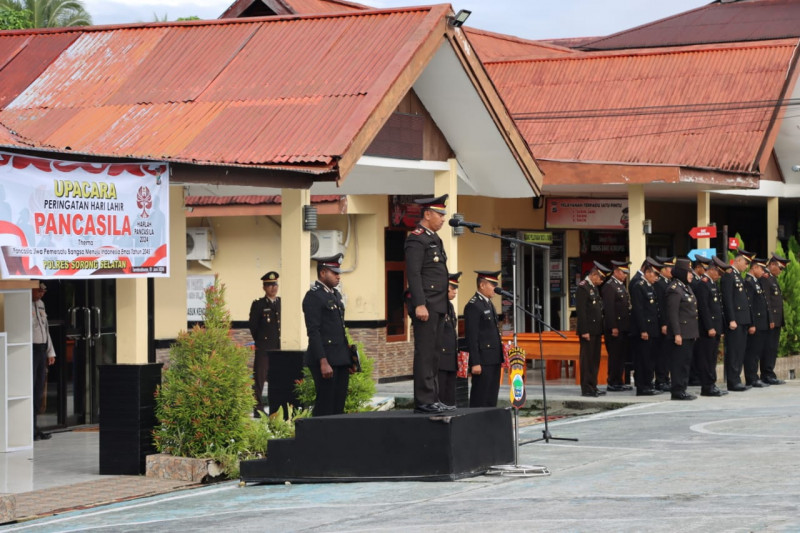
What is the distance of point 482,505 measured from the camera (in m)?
10.3

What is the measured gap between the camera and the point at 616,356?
21.0 meters

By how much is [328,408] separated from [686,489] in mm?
3876

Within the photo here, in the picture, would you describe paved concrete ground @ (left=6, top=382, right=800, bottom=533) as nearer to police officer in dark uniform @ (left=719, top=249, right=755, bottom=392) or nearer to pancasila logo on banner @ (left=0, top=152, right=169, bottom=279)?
pancasila logo on banner @ (left=0, top=152, right=169, bottom=279)

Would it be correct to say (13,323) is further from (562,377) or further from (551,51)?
(551,51)

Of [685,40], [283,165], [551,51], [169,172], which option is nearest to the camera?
[169,172]

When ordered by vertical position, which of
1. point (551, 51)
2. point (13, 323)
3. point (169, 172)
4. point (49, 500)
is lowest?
point (49, 500)

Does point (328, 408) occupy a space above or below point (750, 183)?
below

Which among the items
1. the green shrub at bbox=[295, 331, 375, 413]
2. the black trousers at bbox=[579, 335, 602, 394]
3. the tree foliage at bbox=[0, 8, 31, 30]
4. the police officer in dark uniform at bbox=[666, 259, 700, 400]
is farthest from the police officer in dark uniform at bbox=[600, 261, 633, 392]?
the tree foliage at bbox=[0, 8, 31, 30]

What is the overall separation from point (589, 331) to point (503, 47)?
13.0 m

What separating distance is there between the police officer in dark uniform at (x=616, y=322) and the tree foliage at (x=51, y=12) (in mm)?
32407

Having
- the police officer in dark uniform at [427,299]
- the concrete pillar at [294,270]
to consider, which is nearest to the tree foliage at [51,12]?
the concrete pillar at [294,270]

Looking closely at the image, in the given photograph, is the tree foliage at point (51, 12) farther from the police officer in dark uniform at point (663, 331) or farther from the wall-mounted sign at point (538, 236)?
the police officer in dark uniform at point (663, 331)

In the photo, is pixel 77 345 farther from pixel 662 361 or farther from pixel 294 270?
pixel 662 361

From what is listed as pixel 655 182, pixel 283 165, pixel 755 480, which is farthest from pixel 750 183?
pixel 755 480
